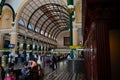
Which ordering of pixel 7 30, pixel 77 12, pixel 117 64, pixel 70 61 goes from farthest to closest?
pixel 7 30 < pixel 77 12 < pixel 70 61 < pixel 117 64

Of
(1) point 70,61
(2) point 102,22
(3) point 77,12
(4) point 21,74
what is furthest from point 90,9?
(3) point 77,12

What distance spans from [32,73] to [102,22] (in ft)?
22.9

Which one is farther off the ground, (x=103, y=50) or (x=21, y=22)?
(x=21, y=22)

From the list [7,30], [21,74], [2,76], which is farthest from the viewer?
[7,30]

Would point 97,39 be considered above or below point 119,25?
below

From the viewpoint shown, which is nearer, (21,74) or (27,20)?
(21,74)

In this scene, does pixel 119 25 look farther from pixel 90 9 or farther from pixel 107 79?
pixel 107 79

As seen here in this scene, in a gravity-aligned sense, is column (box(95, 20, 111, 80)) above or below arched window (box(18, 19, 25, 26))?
below

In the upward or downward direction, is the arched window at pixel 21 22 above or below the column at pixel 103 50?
above

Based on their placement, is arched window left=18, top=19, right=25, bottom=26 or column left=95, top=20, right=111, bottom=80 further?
arched window left=18, top=19, right=25, bottom=26

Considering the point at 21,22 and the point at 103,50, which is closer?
the point at 103,50

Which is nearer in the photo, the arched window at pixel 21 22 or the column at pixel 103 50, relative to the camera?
the column at pixel 103 50

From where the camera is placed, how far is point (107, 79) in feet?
9.46

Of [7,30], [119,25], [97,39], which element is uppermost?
[7,30]
